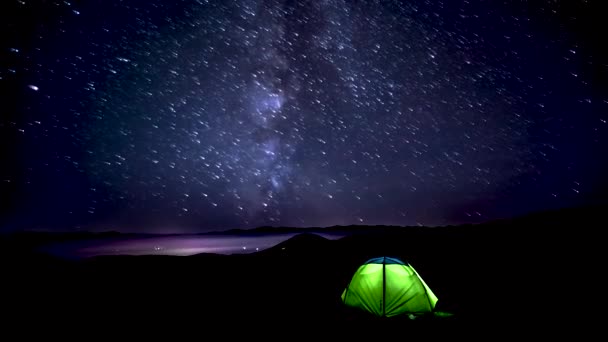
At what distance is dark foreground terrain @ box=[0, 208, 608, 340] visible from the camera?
7.27m

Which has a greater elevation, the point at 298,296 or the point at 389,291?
the point at 389,291

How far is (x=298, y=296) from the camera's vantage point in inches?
420

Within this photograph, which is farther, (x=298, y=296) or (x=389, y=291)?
(x=298, y=296)

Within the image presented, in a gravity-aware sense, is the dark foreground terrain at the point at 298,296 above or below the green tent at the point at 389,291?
below

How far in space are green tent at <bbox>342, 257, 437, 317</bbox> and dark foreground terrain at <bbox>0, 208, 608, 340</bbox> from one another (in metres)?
0.31

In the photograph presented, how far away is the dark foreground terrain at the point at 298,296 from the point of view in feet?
23.9

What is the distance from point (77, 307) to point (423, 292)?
1075 centimetres

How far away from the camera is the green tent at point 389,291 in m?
7.81

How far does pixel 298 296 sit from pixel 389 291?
384cm

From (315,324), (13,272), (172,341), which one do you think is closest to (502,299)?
(315,324)

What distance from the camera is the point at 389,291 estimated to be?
26.3 ft

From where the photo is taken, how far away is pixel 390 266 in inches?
327

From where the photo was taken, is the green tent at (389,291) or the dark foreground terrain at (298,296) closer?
the dark foreground terrain at (298,296)

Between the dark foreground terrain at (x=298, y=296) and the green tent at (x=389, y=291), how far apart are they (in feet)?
1.01
